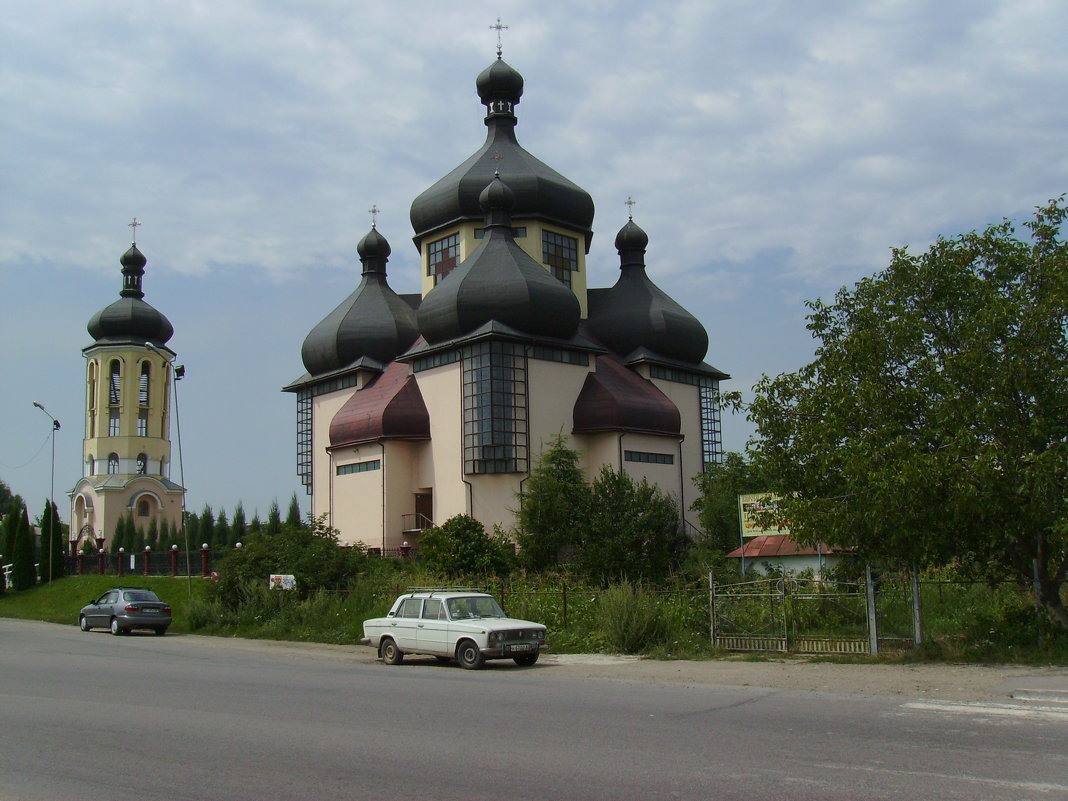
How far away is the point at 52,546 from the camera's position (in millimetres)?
48156

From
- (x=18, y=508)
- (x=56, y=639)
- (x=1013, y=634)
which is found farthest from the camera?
(x=18, y=508)

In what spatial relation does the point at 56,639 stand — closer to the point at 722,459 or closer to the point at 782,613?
the point at 782,613

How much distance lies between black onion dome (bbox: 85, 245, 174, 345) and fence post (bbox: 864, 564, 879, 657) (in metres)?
53.5

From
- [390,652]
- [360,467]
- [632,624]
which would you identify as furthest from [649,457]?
[390,652]

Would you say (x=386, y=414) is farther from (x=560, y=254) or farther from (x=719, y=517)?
(x=719, y=517)

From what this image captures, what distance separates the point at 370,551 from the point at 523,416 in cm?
713

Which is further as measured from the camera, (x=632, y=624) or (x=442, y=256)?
(x=442, y=256)

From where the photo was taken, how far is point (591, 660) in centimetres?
1770

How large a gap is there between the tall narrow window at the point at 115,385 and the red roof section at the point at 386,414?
26597 millimetres

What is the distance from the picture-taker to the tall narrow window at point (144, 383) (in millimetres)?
61781

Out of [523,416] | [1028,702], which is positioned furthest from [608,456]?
[1028,702]

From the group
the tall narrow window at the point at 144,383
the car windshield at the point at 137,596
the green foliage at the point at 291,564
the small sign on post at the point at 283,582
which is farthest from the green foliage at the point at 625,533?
the tall narrow window at the point at 144,383

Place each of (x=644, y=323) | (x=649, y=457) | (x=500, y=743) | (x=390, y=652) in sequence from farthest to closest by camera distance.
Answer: (x=644, y=323) < (x=649, y=457) < (x=390, y=652) < (x=500, y=743)

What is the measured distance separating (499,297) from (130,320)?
111ft
